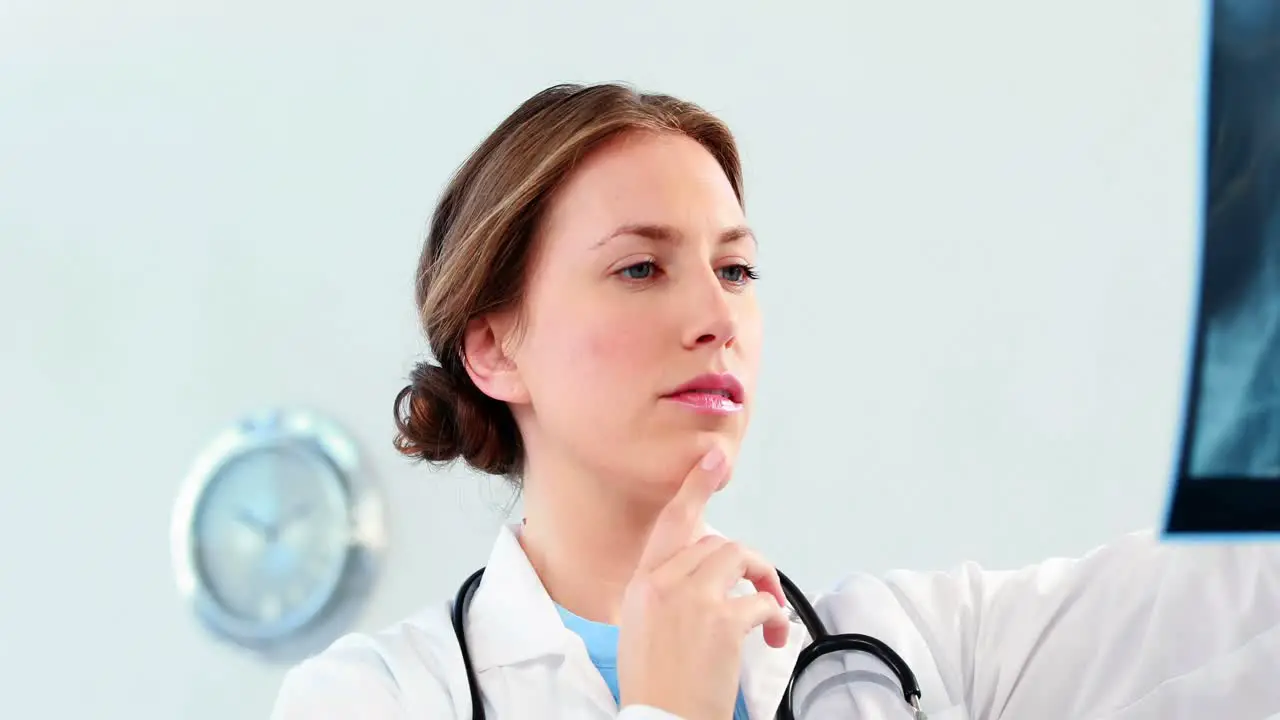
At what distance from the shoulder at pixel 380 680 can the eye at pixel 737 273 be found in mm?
400

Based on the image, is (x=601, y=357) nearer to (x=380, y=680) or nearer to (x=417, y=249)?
(x=380, y=680)

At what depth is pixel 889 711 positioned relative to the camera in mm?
1016

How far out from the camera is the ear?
1.16 metres

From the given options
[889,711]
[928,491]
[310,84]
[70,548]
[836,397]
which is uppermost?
[310,84]

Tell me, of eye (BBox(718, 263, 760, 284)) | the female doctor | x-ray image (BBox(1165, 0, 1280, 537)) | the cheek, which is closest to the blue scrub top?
the female doctor

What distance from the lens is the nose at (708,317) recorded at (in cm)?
103

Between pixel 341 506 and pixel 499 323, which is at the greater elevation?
pixel 499 323

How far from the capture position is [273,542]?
2111 mm

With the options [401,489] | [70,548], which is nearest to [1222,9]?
[401,489]

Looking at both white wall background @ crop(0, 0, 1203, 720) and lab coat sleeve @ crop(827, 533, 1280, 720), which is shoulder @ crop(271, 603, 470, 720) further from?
white wall background @ crop(0, 0, 1203, 720)

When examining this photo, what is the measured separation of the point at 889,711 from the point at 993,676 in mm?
104

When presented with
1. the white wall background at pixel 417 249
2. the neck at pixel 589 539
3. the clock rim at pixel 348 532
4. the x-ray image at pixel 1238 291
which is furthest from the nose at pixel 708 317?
the clock rim at pixel 348 532

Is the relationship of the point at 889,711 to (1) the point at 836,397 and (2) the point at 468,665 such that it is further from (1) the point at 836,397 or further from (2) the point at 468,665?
(1) the point at 836,397

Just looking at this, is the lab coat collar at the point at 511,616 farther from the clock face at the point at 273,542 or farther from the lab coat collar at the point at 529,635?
the clock face at the point at 273,542
